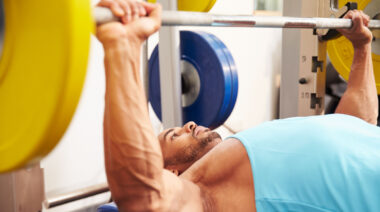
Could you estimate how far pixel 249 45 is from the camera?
319cm

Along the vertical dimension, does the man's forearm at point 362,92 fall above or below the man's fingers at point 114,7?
below

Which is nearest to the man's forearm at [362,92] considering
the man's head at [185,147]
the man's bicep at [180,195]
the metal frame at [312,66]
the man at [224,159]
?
the metal frame at [312,66]

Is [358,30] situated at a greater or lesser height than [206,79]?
greater

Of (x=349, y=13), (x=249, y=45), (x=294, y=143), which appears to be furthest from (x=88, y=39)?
(x=249, y=45)

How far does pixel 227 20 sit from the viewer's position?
1.07 metres

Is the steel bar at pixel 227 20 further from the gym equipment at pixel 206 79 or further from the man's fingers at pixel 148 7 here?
the gym equipment at pixel 206 79

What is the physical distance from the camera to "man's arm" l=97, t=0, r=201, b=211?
0.79 metres

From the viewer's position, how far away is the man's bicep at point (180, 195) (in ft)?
3.08

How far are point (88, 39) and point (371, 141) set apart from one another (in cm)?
92

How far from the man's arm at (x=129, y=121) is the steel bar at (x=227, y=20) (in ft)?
0.11

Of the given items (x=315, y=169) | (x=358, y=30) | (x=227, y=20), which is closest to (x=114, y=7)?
(x=227, y=20)

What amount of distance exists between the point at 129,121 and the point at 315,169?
0.54 m

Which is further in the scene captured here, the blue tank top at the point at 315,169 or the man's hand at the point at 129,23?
the blue tank top at the point at 315,169

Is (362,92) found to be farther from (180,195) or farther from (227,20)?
(180,195)
